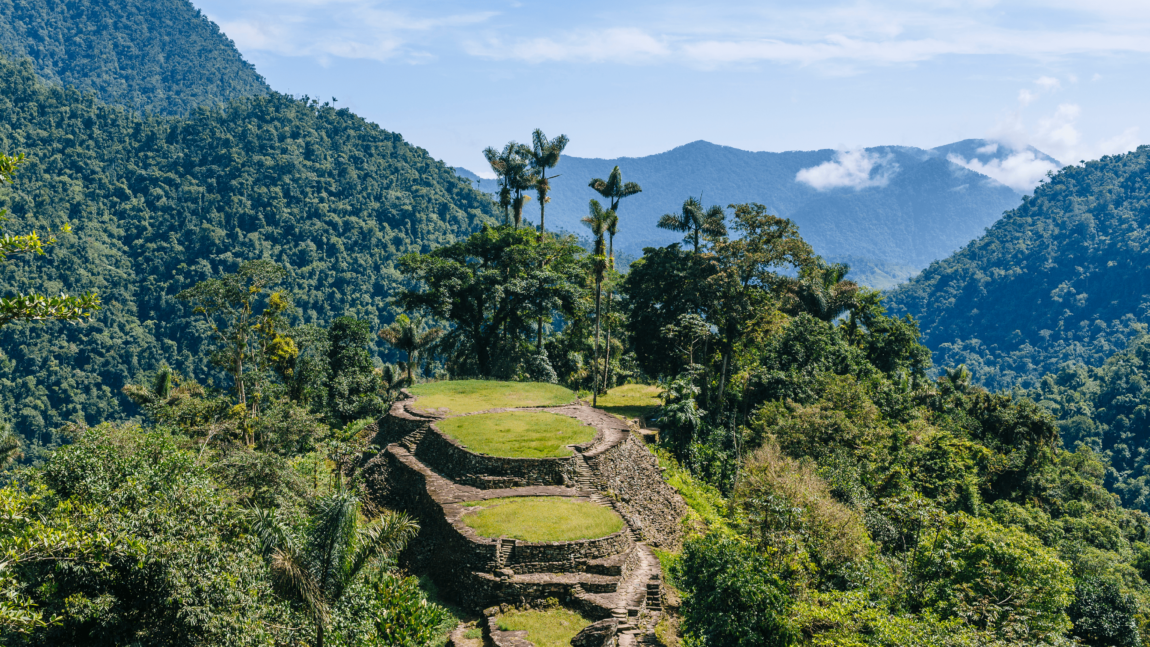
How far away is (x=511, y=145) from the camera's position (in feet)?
143

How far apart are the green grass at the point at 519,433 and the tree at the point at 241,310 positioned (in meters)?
14.6

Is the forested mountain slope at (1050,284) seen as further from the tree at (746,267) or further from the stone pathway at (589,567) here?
the stone pathway at (589,567)

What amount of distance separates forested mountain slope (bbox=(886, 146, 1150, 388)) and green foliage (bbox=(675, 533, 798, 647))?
429ft

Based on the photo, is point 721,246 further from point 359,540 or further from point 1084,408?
point 1084,408

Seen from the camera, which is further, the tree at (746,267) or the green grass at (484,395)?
the tree at (746,267)

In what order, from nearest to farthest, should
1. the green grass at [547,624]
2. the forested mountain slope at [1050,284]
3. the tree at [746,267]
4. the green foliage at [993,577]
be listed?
the green grass at [547,624] → the green foliage at [993,577] → the tree at [746,267] → the forested mountain slope at [1050,284]

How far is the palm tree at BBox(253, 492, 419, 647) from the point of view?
1220 cm

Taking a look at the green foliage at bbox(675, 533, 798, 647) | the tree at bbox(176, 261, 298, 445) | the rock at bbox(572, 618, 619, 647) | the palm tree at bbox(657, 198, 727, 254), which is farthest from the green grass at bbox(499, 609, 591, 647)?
the palm tree at bbox(657, 198, 727, 254)

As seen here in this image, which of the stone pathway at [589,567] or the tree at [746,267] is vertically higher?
the tree at [746,267]

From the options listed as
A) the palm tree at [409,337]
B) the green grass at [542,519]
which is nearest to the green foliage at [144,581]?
the green grass at [542,519]

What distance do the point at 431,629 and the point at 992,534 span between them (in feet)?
48.9

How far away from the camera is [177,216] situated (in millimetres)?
107938

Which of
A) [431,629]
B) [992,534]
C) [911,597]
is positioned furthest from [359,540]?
[992,534]

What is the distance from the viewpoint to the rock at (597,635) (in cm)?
1577
